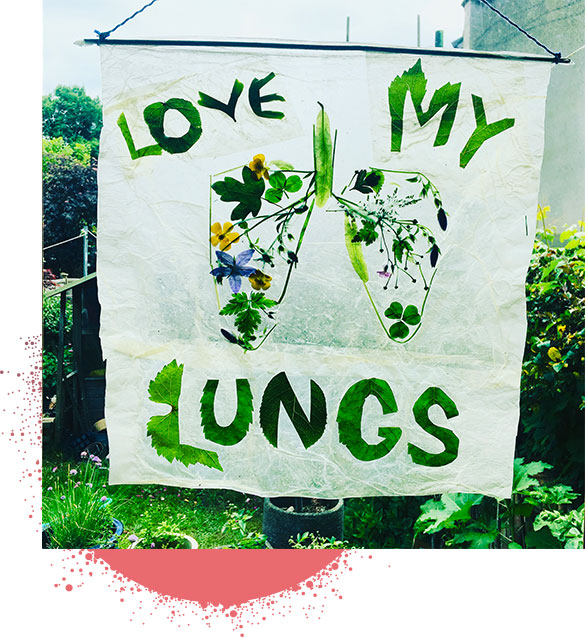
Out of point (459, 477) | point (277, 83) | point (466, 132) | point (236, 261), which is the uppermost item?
point (277, 83)

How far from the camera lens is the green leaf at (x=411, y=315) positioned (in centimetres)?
155

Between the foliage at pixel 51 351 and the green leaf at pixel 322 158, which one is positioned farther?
the foliage at pixel 51 351

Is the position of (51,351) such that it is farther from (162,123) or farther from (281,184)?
(281,184)

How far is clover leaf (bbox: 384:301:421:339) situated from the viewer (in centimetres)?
155

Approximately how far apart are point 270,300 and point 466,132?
0.72 meters

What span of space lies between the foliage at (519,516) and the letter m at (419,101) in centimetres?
117

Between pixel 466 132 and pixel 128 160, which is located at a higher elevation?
pixel 466 132

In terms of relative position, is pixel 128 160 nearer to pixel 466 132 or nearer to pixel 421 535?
pixel 466 132

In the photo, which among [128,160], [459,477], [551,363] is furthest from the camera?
[551,363]

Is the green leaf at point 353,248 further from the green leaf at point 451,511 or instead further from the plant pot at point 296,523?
the plant pot at point 296,523

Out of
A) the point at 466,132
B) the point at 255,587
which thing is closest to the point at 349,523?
the point at 255,587

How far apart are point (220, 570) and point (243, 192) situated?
1150 millimetres

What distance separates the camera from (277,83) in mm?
1486

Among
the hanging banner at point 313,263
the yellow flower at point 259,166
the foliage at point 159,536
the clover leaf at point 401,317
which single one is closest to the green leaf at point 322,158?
the hanging banner at point 313,263
